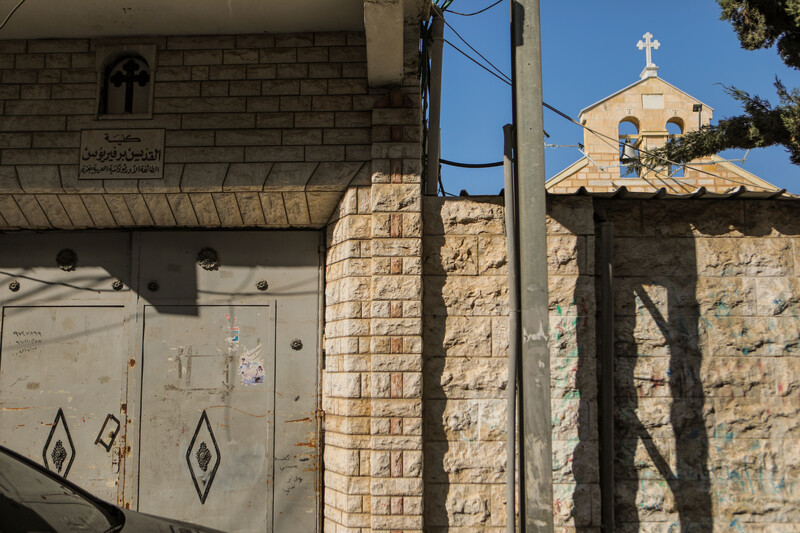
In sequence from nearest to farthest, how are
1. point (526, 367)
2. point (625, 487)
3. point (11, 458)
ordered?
point (11, 458) → point (526, 367) → point (625, 487)

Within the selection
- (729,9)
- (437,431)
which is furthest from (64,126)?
(729,9)

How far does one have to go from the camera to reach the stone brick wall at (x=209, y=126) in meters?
4.98

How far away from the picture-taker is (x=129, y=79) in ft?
17.1

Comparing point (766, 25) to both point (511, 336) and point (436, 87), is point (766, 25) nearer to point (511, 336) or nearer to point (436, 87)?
point (436, 87)

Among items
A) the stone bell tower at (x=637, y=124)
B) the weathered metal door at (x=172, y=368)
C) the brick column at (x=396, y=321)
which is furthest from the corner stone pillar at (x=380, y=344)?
the stone bell tower at (x=637, y=124)

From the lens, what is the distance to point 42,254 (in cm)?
546

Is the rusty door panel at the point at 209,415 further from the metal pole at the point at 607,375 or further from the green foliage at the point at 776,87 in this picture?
the green foliage at the point at 776,87

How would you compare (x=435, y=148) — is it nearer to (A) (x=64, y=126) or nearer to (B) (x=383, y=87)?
(B) (x=383, y=87)

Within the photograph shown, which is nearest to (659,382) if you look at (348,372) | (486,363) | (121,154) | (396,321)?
(486,363)

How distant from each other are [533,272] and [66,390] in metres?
3.78

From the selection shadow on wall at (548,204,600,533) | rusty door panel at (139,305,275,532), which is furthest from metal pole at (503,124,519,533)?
rusty door panel at (139,305,275,532)

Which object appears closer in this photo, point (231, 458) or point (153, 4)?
point (153, 4)

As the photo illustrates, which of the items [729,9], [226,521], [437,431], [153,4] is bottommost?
[226,521]

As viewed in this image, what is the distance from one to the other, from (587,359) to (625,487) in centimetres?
93
